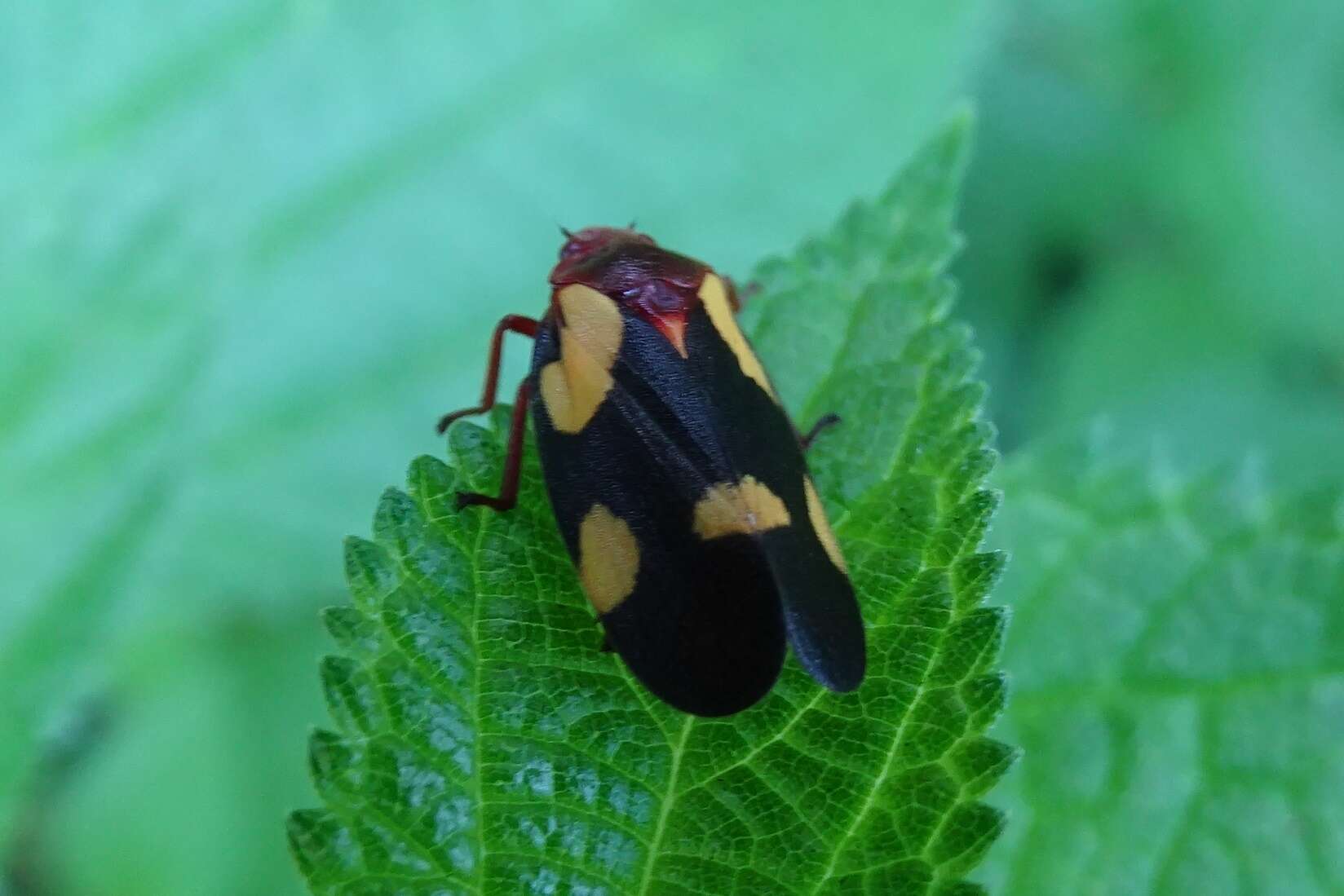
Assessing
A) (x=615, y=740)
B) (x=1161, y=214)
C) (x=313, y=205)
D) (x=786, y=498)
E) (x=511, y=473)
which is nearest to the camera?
(x=615, y=740)

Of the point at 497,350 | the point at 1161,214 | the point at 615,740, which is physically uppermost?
the point at 1161,214

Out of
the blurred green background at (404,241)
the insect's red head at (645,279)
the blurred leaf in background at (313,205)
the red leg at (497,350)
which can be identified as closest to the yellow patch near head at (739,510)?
the insect's red head at (645,279)

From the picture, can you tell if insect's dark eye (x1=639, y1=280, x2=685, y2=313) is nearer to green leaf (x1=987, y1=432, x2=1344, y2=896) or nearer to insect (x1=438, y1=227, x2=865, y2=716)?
insect (x1=438, y1=227, x2=865, y2=716)

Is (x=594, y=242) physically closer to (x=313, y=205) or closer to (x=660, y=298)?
(x=660, y=298)

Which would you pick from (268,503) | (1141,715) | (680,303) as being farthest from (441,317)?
(1141,715)

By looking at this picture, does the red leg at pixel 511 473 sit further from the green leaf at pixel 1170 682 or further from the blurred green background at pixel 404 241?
the green leaf at pixel 1170 682

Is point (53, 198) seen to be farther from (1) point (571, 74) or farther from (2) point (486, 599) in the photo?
(2) point (486, 599)

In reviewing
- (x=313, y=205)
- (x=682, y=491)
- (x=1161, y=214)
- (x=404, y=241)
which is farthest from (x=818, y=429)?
(x=1161, y=214)
